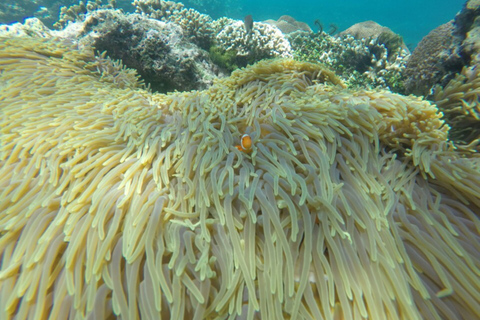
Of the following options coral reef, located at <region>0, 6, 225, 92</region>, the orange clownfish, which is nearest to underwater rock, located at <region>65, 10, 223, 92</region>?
coral reef, located at <region>0, 6, 225, 92</region>

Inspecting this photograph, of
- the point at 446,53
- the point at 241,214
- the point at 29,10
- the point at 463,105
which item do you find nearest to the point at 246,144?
the point at 241,214

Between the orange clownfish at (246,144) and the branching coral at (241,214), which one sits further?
the orange clownfish at (246,144)

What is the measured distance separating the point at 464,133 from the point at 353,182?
1.59 meters

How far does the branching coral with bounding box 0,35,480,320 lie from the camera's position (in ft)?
3.17

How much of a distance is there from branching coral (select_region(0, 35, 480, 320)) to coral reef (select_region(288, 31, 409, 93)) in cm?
319

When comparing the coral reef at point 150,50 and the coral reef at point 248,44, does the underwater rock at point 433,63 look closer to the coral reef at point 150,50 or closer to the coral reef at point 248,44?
the coral reef at point 248,44

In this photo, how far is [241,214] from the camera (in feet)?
3.79

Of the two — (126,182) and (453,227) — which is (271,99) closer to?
(126,182)

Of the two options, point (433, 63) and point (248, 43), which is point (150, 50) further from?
point (433, 63)

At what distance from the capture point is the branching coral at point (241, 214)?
0.97 m

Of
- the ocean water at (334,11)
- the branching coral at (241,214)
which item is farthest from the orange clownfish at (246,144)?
the ocean water at (334,11)

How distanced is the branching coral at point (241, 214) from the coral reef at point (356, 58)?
319cm

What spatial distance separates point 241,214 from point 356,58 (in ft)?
17.2

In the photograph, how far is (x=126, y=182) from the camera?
1269 mm
